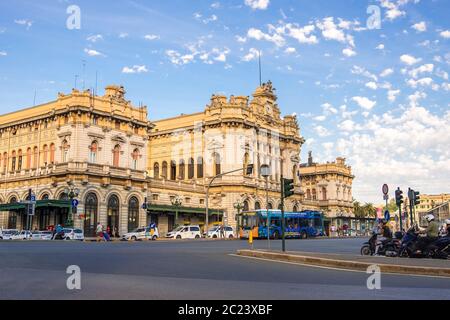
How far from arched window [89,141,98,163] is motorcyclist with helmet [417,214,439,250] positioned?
129ft

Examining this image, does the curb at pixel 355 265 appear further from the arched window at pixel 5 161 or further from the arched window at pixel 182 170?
the arched window at pixel 182 170

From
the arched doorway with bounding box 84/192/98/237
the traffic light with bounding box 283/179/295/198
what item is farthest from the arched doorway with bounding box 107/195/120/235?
the traffic light with bounding box 283/179/295/198

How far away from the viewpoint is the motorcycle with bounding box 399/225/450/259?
17.2 m

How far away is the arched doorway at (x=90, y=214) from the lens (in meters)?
48.5

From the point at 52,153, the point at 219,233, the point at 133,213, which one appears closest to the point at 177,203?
the point at 133,213

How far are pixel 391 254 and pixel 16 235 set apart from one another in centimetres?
3546

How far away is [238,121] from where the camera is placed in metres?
66.5

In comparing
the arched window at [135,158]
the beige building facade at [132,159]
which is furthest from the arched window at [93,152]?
the arched window at [135,158]

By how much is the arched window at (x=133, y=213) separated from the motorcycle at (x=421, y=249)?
3871 centimetres

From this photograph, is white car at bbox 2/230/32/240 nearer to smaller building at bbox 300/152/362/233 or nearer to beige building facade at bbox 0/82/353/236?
beige building facade at bbox 0/82/353/236

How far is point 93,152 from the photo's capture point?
2010 inches

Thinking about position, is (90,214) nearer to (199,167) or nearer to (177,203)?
(177,203)
